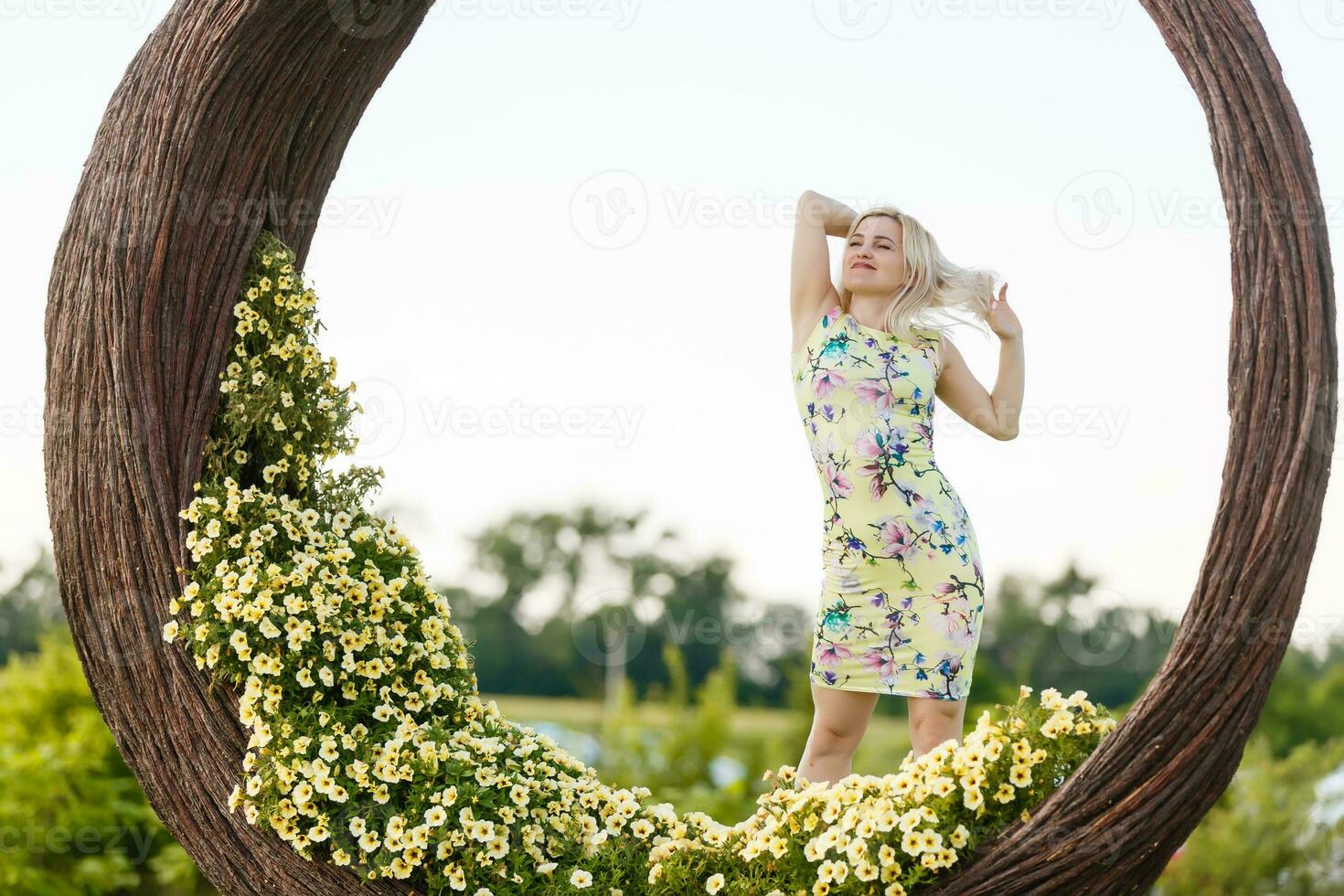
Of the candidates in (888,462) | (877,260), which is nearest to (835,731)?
(888,462)

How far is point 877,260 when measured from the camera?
335 centimetres

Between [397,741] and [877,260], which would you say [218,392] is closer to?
[397,741]

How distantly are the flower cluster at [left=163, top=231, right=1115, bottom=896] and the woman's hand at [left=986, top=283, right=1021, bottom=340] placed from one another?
3.22 feet

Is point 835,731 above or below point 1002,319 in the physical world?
below

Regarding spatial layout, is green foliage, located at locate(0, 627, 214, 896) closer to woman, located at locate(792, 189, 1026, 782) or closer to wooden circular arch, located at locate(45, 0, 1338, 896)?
wooden circular arch, located at locate(45, 0, 1338, 896)

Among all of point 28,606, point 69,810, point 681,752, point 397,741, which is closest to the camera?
point 397,741

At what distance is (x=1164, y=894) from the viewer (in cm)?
662

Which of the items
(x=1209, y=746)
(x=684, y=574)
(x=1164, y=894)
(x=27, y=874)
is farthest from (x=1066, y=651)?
(x=1209, y=746)

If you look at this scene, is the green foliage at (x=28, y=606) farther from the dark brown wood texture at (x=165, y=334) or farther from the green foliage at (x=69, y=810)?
the dark brown wood texture at (x=165, y=334)

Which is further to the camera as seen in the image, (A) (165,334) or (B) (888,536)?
(A) (165,334)

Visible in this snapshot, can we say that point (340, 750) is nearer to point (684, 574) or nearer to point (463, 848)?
point (463, 848)

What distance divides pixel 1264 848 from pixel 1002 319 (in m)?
4.51

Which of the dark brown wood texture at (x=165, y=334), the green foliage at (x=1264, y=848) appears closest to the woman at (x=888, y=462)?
the dark brown wood texture at (x=165, y=334)

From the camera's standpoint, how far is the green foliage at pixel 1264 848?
6215mm
